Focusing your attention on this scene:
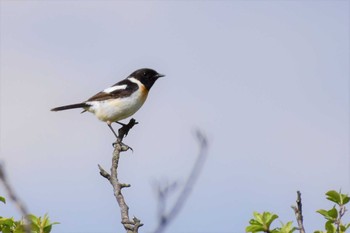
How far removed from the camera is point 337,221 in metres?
4.48

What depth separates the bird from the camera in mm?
12117

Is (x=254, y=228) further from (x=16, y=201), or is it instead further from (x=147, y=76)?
(x=147, y=76)

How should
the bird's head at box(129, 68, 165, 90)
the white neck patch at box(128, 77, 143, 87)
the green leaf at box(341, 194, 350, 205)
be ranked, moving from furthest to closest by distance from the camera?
the bird's head at box(129, 68, 165, 90) → the white neck patch at box(128, 77, 143, 87) → the green leaf at box(341, 194, 350, 205)

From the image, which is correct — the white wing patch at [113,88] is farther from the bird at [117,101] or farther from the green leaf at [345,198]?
the green leaf at [345,198]

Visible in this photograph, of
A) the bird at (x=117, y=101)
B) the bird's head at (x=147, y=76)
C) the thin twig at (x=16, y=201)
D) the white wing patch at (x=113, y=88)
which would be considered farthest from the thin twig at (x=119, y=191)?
the bird's head at (x=147, y=76)

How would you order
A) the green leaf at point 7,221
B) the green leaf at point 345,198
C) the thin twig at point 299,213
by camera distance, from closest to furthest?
1. the thin twig at point 299,213
2. the green leaf at point 7,221
3. the green leaf at point 345,198

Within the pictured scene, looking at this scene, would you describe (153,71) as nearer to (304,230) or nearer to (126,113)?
(126,113)

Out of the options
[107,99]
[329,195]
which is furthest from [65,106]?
[329,195]

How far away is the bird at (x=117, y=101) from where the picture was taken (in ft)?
39.8

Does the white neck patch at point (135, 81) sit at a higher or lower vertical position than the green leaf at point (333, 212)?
higher

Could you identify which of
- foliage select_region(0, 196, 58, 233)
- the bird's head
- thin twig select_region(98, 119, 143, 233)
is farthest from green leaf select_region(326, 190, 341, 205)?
the bird's head

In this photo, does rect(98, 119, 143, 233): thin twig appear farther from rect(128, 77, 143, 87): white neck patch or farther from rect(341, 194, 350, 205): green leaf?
rect(128, 77, 143, 87): white neck patch

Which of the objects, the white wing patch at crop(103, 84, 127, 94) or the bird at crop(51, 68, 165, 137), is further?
the white wing patch at crop(103, 84, 127, 94)

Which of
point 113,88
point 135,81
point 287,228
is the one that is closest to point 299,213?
point 287,228
